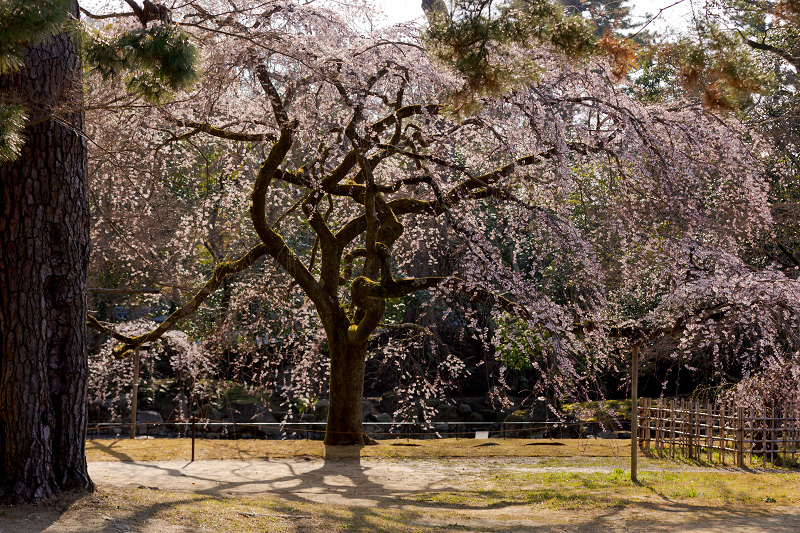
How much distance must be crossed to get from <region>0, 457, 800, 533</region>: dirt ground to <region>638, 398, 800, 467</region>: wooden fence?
200 centimetres

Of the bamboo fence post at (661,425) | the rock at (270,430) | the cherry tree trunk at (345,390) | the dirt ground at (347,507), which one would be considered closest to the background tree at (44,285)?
the dirt ground at (347,507)

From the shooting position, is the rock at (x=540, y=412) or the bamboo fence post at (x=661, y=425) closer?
the bamboo fence post at (x=661, y=425)

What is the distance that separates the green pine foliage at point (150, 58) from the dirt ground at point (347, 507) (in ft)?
9.97

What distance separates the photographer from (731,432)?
10789 millimetres

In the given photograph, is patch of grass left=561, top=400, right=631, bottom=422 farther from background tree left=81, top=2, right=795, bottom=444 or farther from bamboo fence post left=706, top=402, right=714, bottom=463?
background tree left=81, top=2, right=795, bottom=444

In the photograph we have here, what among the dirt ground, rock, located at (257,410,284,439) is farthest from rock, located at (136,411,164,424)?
the dirt ground

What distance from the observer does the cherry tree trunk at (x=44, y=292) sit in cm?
583

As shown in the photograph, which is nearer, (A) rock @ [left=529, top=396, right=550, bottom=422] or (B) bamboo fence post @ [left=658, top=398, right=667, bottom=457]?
(B) bamboo fence post @ [left=658, top=398, right=667, bottom=457]

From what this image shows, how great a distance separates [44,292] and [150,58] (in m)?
2.23

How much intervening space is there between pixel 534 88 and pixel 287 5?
318 centimetres

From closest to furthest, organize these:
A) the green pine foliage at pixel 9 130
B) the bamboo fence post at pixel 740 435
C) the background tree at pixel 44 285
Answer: the green pine foliage at pixel 9 130, the background tree at pixel 44 285, the bamboo fence post at pixel 740 435

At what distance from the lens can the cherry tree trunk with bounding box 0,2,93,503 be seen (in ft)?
19.1

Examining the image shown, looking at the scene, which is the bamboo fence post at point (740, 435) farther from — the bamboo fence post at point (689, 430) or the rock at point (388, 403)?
the rock at point (388, 403)

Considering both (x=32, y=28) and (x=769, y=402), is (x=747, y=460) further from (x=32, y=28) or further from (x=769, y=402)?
(x=32, y=28)
